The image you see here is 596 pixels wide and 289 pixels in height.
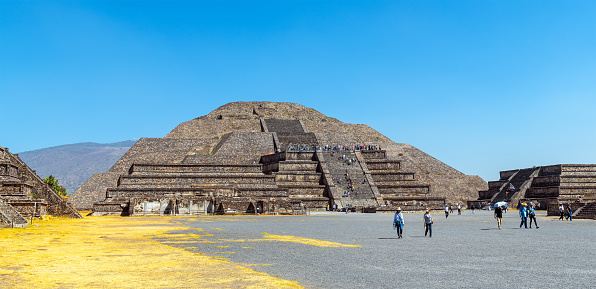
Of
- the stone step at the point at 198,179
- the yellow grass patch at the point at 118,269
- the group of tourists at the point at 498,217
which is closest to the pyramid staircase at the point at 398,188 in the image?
the stone step at the point at 198,179

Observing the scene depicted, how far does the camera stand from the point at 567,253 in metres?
11.6

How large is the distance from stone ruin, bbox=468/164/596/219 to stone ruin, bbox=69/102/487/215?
3.98 meters

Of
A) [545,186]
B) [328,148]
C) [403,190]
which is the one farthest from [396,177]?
[545,186]

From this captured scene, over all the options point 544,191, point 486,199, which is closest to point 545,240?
point 544,191

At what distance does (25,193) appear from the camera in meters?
28.8

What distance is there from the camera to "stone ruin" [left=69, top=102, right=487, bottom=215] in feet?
130

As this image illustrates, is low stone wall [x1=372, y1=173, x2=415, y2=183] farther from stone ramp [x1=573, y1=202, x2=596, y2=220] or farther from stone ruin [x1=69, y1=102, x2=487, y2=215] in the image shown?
stone ramp [x1=573, y1=202, x2=596, y2=220]

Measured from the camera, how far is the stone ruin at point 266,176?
39.7m

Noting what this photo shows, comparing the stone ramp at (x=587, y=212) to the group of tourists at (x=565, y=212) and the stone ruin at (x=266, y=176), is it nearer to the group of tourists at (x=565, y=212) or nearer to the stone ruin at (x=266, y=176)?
the group of tourists at (x=565, y=212)

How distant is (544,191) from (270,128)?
37371 millimetres

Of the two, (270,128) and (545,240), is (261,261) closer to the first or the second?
(545,240)

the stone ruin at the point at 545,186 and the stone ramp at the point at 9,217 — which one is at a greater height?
the stone ruin at the point at 545,186

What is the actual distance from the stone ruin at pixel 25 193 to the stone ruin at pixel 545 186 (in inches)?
1504

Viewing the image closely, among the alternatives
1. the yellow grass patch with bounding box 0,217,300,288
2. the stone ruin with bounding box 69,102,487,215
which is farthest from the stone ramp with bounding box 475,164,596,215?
the yellow grass patch with bounding box 0,217,300,288
